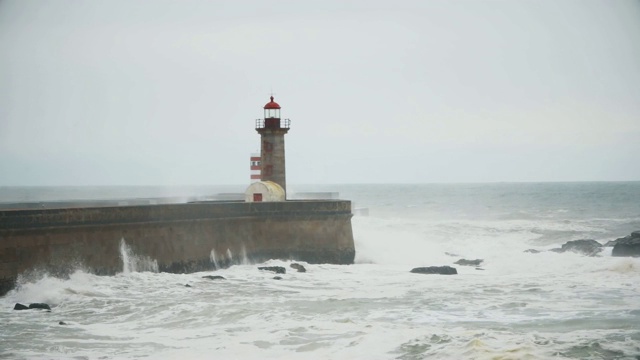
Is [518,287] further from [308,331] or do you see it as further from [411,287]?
[308,331]

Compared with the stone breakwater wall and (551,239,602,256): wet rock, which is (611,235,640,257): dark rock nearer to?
(551,239,602,256): wet rock

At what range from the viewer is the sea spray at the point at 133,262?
18.3 meters

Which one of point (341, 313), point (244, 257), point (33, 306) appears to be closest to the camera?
point (341, 313)

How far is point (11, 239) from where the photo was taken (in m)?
16.1

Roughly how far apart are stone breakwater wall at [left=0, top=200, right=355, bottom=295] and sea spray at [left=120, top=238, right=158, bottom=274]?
0.29ft

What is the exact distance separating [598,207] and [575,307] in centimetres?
4389

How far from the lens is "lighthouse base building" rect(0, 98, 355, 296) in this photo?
16.5 meters

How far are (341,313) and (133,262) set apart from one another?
17.2 feet

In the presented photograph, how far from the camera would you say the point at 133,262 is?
18.5 meters

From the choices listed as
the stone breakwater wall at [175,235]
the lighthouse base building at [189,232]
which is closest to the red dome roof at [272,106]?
the lighthouse base building at [189,232]

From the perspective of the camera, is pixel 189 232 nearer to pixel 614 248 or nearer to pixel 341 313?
pixel 341 313

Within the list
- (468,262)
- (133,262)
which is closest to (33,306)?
(133,262)

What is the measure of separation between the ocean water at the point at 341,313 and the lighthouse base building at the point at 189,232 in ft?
1.06

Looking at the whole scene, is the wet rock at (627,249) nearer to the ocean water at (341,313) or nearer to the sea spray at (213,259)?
the ocean water at (341,313)
